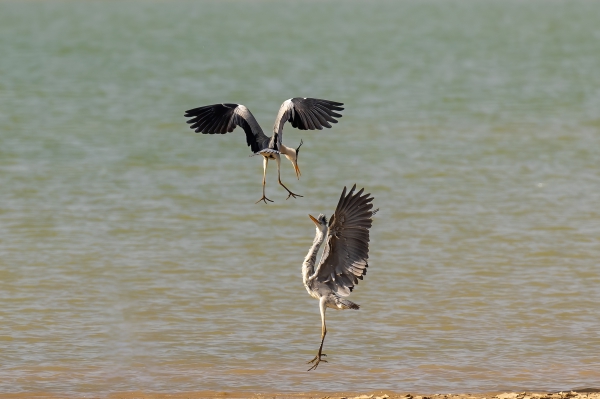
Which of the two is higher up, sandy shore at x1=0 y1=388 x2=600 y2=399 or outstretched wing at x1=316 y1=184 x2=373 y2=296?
outstretched wing at x1=316 y1=184 x2=373 y2=296

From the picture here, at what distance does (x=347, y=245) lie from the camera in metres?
8.94

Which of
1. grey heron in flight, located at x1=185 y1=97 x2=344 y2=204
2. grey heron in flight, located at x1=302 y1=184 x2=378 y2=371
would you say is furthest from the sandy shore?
grey heron in flight, located at x1=185 y1=97 x2=344 y2=204

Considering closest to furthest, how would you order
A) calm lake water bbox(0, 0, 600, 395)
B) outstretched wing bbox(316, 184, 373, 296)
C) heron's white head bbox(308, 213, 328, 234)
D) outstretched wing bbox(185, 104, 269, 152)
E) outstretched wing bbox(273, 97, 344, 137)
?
outstretched wing bbox(316, 184, 373, 296)
heron's white head bbox(308, 213, 328, 234)
outstretched wing bbox(273, 97, 344, 137)
outstretched wing bbox(185, 104, 269, 152)
calm lake water bbox(0, 0, 600, 395)

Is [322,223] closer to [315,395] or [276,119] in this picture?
[276,119]

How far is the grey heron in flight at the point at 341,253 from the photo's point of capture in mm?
8750

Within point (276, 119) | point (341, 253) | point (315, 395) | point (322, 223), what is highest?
point (276, 119)

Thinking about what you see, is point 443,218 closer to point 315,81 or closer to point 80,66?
point 315,81

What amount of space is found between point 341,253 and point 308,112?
3.69ft

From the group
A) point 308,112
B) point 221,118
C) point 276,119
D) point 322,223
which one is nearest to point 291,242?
point 221,118

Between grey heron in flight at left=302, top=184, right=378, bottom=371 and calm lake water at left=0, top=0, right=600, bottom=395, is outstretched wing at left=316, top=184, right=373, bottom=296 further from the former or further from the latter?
calm lake water at left=0, top=0, right=600, bottom=395

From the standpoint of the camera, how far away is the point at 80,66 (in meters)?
44.0

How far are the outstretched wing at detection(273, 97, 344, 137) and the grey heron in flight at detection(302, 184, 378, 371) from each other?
619 mm

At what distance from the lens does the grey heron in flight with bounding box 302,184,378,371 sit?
28.7 ft

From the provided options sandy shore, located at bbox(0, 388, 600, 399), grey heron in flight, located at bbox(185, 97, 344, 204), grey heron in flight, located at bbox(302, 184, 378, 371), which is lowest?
sandy shore, located at bbox(0, 388, 600, 399)
